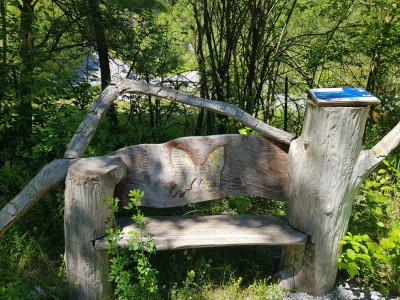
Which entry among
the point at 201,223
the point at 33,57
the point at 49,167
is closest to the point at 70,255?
the point at 49,167

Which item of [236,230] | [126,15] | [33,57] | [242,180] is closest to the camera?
[236,230]

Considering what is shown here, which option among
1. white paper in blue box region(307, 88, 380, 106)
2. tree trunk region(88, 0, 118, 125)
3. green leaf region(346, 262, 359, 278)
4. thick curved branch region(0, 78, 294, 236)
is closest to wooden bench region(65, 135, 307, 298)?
thick curved branch region(0, 78, 294, 236)

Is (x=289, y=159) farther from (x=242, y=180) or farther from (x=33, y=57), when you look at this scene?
(x=33, y=57)

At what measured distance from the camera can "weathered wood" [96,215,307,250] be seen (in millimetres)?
2469

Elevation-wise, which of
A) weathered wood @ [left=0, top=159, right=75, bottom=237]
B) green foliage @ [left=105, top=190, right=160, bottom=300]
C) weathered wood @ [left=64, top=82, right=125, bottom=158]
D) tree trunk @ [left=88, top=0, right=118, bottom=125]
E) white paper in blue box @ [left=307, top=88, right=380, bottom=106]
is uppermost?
tree trunk @ [left=88, top=0, right=118, bottom=125]

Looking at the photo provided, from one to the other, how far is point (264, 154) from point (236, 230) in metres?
0.57

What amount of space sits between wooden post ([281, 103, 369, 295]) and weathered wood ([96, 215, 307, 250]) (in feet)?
0.49

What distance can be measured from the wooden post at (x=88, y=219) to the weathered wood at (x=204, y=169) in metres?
0.20

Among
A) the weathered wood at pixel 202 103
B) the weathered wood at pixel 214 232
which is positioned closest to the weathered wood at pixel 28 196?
the weathered wood at pixel 214 232

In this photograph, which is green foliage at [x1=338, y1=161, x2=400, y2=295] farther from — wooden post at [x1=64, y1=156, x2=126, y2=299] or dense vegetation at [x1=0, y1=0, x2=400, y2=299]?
wooden post at [x1=64, y1=156, x2=126, y2=299]

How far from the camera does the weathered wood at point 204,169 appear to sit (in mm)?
2713

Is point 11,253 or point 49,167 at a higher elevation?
point 49,167

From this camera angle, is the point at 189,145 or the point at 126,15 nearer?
the point at 189,145

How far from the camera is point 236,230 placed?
2662 millimetres
